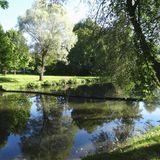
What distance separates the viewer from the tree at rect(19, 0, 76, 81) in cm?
5894

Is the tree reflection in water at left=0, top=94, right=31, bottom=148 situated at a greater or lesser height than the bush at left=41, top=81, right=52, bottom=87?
lesser

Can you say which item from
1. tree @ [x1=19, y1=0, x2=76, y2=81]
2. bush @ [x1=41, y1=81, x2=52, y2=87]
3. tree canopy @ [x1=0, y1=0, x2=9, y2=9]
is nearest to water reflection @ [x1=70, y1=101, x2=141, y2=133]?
tree canopy @ [x1=0, y1=0, x2=9, y2=9]

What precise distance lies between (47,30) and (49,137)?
41.0 meters

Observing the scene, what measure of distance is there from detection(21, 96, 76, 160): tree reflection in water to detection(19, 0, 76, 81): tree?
2971 cm

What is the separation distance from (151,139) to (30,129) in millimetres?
11206

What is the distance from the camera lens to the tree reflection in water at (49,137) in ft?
56.6

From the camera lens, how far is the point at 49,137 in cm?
2081

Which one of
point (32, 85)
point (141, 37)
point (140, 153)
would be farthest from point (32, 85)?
point (140, 153)

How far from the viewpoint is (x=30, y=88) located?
52.3m

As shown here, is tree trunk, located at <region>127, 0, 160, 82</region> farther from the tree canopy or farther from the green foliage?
the green foliage

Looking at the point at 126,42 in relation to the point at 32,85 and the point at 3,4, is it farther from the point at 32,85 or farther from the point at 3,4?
the point at 32,85

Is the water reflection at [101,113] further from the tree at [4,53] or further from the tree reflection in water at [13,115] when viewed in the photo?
the tree at [4,53]

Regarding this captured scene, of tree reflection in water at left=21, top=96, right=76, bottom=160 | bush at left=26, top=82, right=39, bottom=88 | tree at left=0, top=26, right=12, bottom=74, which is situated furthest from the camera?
tree at left=0, top=26, right=12, bottom=74

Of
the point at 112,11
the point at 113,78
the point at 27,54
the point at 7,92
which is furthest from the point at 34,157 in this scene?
the point at 27,54
